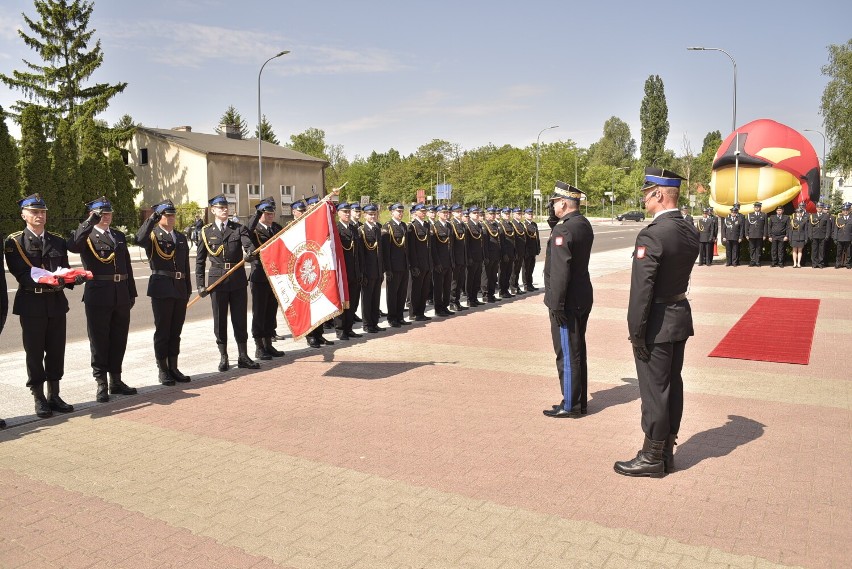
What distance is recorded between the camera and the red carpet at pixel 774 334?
9.12 meters

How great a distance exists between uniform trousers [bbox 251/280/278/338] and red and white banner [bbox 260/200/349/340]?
102 centimetres

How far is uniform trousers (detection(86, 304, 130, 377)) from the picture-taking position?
7.11 m

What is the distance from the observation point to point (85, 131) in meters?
35.9

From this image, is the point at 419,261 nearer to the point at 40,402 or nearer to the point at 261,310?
the point at 261,310

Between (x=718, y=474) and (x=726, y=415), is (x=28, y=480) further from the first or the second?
(x=726, y=415)

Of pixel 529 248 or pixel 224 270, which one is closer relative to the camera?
pixel 224 270

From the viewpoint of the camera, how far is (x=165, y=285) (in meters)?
7.73

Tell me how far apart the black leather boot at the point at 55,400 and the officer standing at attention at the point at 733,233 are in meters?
21.0

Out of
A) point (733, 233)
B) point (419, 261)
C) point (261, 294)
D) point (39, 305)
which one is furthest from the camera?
point (733, 233)

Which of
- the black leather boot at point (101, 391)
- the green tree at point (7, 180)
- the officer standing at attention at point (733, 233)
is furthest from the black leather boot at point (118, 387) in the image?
the green tree at point (7, 180)

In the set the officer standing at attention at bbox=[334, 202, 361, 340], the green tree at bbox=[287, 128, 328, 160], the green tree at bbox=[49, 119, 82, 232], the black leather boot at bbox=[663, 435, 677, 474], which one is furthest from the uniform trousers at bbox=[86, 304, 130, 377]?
the green tree at bbox=[287, 128, 328, 160]

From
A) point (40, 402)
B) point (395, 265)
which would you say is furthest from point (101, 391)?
point (395, 265)

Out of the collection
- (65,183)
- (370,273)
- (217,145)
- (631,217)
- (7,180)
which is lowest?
(370,273)

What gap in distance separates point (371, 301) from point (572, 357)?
5.05 metres
